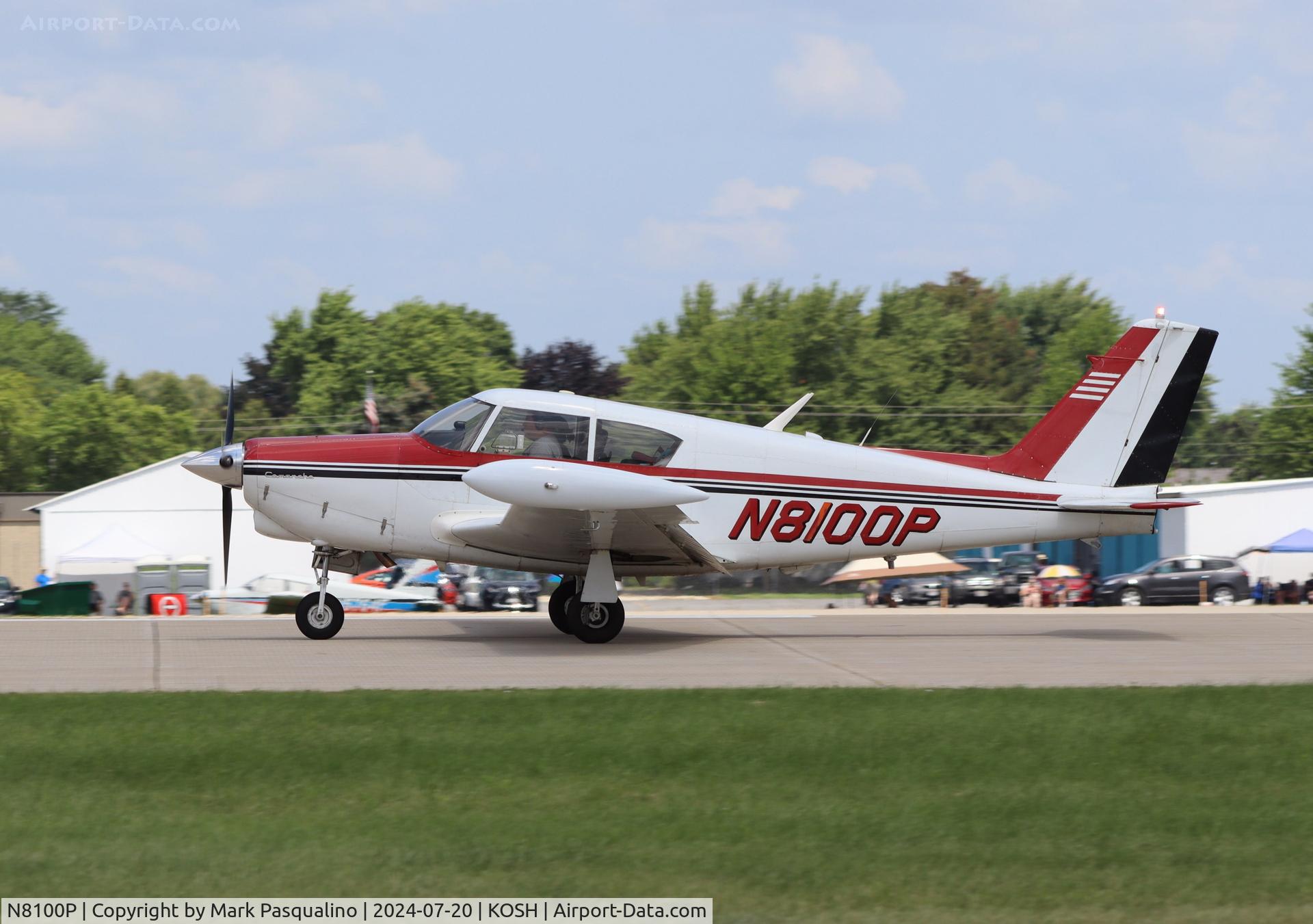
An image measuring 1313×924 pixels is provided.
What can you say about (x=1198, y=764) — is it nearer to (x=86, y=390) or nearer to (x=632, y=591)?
(x=632, y=591)

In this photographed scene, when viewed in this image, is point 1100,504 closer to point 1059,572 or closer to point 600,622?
point 600,622

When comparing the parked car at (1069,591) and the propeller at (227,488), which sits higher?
the propeller at (227,488)

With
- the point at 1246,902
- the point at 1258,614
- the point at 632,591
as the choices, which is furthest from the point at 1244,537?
the point at 1246,902

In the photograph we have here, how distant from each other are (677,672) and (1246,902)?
6.26 meters

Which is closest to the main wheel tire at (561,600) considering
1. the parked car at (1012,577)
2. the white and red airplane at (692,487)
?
the white and red airplane at (692,487)

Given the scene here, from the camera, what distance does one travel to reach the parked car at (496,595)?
2927 cm

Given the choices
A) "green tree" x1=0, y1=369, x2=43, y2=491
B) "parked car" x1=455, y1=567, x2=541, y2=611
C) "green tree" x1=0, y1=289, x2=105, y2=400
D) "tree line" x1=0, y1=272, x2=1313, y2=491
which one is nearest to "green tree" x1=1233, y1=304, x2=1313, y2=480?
"tree line" x1=0, y1=272, x2=1313, y2=491

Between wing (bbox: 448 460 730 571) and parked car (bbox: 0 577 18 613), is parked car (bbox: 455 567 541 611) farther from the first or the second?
wing (bbox: 448 460 730 571)

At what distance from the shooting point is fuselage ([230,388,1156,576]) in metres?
13.2

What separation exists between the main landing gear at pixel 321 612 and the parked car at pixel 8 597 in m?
16.8

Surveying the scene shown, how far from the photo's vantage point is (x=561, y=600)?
14469 mm

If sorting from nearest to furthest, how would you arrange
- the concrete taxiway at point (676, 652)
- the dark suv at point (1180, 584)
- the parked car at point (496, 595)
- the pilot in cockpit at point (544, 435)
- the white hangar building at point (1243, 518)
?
the concrete taxiway at point (676, 652)
the pilot in cockpit at point (544, 435)
the parked car at point (496, 595)
the dark suv at point (1180, 584)
the white hangar building at point (1243, 518)

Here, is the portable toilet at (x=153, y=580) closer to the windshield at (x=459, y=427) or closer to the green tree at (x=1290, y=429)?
the windshield at (x=459, y=427)

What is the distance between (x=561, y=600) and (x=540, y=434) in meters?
2.30
